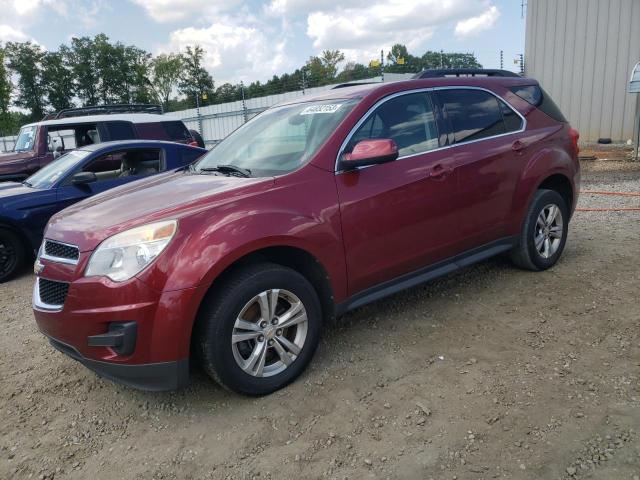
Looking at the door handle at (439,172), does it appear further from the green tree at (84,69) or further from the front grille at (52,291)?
the green tree at (84,69)

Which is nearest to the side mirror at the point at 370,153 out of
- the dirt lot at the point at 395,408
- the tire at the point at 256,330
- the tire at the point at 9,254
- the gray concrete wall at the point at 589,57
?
the tire at the point at 256,330

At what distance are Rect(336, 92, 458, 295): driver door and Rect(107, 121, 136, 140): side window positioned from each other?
723cm

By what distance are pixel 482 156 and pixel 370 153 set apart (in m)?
1.26

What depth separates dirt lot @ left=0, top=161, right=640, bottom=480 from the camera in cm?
235

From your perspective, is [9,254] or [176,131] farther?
[176,131]

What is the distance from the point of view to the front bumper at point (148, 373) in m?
2.57

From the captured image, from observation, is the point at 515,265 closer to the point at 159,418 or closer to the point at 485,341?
the point at 485,341

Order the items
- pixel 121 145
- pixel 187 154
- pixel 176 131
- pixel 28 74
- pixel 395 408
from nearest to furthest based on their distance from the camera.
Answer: pixel 395 408
pixel 121 145
pixel 187 154
pixel 176 131
pixel 28 74

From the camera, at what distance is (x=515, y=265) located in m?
4.67

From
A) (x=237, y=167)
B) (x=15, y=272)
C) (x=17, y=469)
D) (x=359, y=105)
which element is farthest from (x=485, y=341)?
(x=15, y=272)

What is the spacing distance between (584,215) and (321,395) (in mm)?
5332

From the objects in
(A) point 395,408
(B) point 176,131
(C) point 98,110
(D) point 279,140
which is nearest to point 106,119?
(B) point 176,131

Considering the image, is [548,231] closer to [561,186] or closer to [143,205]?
[561,186]

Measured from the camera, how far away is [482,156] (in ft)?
12.6
